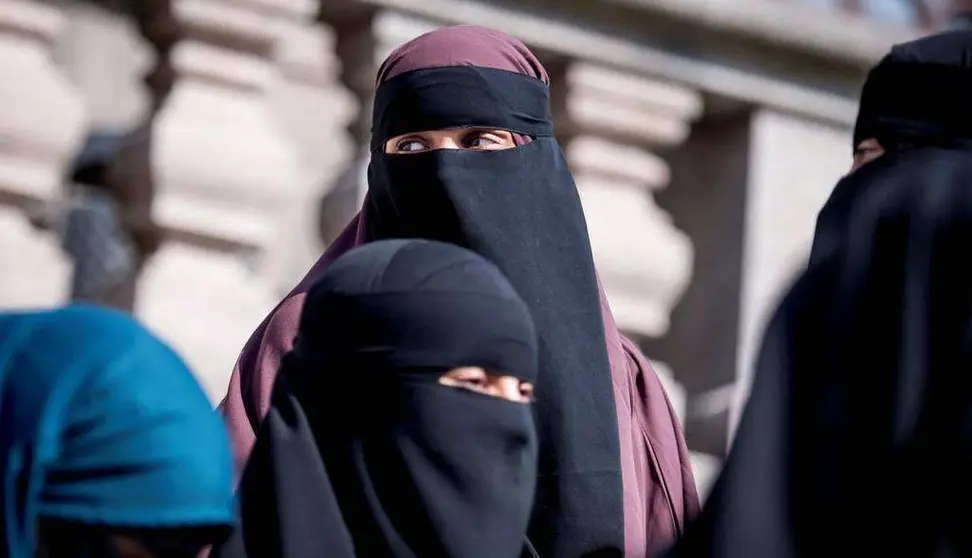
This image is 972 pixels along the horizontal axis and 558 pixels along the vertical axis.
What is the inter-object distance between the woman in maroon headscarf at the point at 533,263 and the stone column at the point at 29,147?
3.46ft

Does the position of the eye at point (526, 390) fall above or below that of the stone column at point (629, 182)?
below

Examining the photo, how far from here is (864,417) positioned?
244 cm

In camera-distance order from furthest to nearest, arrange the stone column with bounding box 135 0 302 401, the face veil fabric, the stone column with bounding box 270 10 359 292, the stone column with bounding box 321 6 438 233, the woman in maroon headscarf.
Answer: the stone column with bounding box 270 10 359 292 → the stone column with bounding box 321 6 438 233 → the stone column with bounding box 135 0 302 401 → the woman in maroon headscarf → the face veil fabric

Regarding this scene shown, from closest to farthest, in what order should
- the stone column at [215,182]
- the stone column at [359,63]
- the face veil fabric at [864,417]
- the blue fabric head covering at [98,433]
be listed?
the blue fabric head covering at [98,433]
the face veil fabric at [864,417]
the stone column at [215,182]
the stone column at [359,63]

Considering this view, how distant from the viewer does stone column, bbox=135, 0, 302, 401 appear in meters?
4.61

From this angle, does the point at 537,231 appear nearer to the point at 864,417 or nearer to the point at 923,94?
the point at 923,94

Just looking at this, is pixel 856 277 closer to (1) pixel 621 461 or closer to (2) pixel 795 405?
(2) pixel 795 405

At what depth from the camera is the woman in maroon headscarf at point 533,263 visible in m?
3.30

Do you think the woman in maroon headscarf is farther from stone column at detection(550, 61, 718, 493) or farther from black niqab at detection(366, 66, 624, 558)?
stone column at detection(550, 61, 718, 493)

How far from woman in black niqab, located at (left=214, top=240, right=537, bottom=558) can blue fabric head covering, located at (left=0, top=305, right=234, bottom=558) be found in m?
0.29

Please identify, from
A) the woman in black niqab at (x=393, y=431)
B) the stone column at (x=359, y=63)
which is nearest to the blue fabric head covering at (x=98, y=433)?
the woman in black niqab at (x=393, y=431)

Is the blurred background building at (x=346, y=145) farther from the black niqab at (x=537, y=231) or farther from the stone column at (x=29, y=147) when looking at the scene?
the black niqab at (x=537, y=231)

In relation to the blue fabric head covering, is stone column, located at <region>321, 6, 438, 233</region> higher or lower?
higher

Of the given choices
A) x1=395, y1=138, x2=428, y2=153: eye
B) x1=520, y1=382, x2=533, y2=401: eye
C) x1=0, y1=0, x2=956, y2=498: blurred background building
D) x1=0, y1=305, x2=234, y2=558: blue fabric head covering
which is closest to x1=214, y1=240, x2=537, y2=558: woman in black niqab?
x1=520, y1=382, x2=533, y2=401: eye
